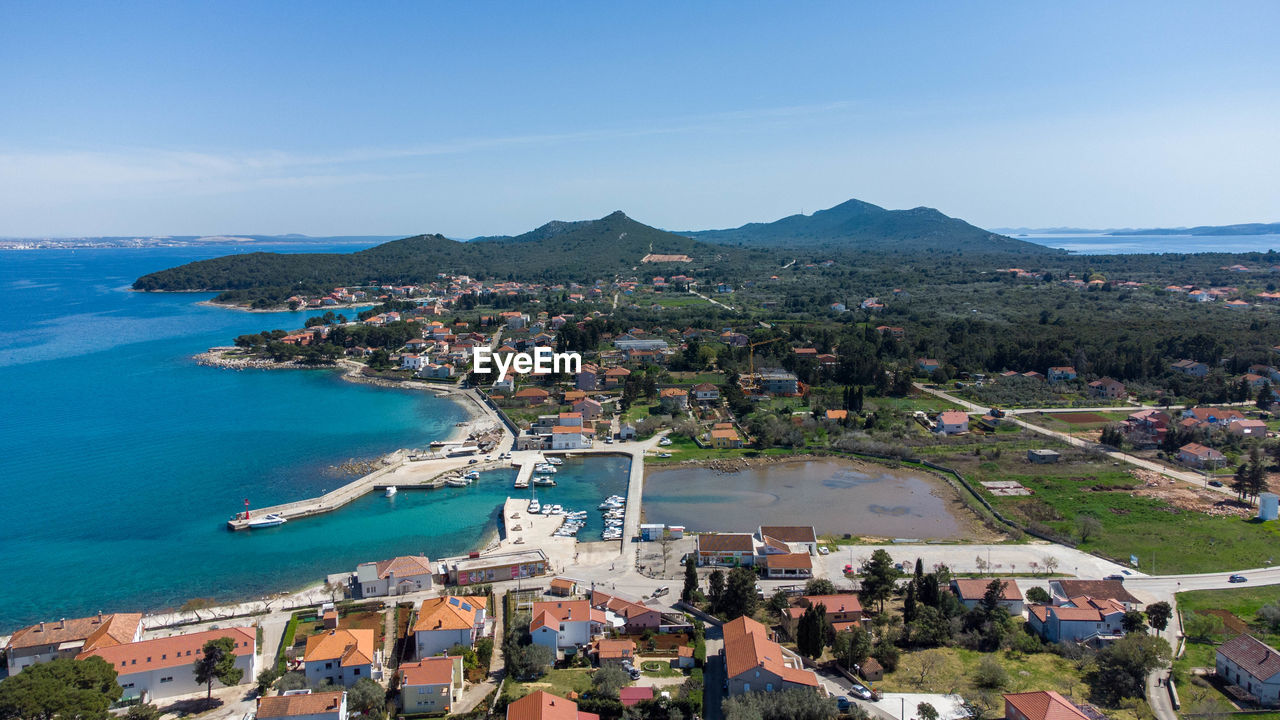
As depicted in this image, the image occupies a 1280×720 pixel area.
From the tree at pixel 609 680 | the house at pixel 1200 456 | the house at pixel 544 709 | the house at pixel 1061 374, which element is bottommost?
the tree at pixel 609 680

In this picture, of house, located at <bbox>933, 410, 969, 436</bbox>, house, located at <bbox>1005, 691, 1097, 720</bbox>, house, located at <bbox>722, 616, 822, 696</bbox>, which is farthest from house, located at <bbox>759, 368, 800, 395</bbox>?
house, located at <bbox>1005, 691, 1097, 720</bbox>

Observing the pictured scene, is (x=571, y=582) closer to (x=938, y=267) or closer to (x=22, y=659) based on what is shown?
(x=22, y=659)

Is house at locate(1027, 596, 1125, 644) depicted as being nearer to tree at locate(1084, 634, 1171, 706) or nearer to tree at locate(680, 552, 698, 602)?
tree at locate(1084, 634, 1171, 706)

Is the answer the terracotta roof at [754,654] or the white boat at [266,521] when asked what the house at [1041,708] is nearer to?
the terracotta roof at [754,654]

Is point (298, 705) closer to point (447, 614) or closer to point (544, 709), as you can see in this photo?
point (447, 614)

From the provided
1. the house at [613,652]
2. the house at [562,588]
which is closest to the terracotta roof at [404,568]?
the house at [562,588]

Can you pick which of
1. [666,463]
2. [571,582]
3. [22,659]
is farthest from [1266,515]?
[22,659]
